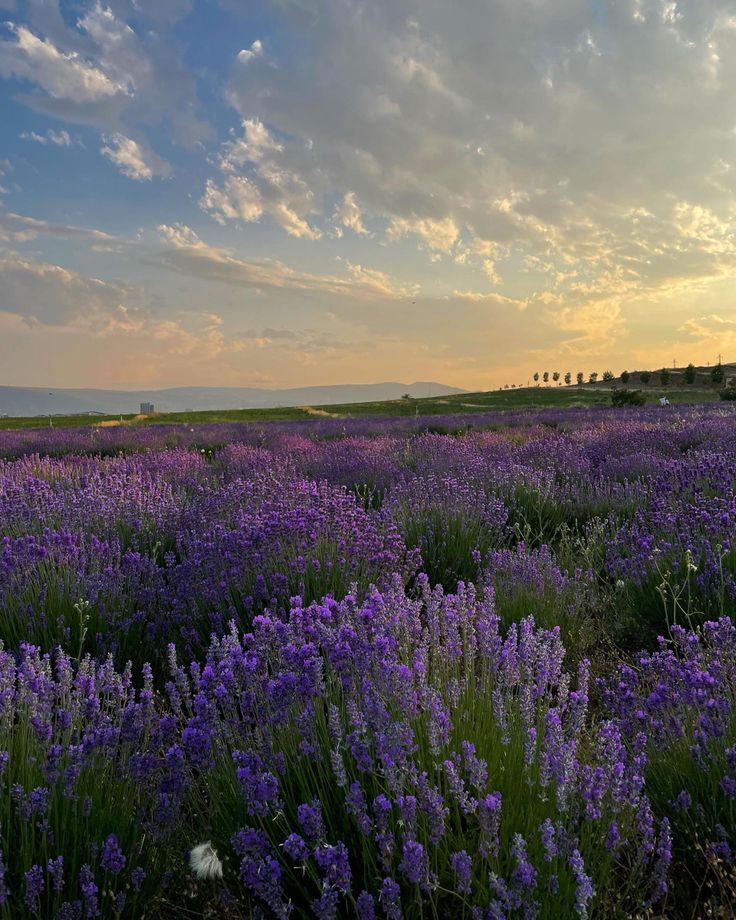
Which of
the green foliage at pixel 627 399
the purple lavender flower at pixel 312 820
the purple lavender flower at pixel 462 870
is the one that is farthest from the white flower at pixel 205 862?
the green foliage at pixel 627 399

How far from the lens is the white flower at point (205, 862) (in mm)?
1591

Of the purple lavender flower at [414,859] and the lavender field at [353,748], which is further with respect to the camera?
the lavender field at [353,748]

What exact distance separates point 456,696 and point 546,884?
0.52 m

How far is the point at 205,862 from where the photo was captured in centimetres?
161

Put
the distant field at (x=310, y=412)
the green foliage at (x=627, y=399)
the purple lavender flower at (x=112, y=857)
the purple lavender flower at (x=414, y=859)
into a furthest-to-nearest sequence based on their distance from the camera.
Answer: the green foliage at (x=627, y=399) < the distant field at (x=310, y=412) < the purple lavender flower at (x=112, y=857) < the purple lavender flower at (x=414, y=859)

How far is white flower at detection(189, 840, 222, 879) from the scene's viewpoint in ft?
5.22

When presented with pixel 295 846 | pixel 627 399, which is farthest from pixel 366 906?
pixel 627 399

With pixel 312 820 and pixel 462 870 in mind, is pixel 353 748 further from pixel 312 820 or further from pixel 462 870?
pixel 462 870

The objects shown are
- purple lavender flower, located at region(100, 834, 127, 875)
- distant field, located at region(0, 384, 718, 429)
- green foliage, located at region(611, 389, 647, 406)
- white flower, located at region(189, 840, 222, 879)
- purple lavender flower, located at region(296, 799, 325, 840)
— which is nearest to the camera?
purple lavender flower, located at region(296, 799, 325, 840)

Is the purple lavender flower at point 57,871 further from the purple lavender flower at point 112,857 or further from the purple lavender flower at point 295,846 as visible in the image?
the purple lavender flower at point 295,846

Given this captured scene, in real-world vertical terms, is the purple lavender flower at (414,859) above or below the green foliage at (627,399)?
below

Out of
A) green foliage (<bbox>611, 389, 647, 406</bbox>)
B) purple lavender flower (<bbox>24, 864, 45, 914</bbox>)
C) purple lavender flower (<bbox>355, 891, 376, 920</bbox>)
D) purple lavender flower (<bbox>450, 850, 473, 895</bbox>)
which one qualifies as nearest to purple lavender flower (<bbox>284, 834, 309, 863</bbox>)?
purple lavender flower (<bbox>355, 891, 376, 920</bbox>)

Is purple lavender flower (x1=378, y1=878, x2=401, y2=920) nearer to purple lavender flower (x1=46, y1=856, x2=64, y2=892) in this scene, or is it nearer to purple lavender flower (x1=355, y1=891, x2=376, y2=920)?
purple lavender flower (x1=355, y1=891, x2=376, y2=920)

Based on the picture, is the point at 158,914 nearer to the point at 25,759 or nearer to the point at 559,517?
the point at 25,759
